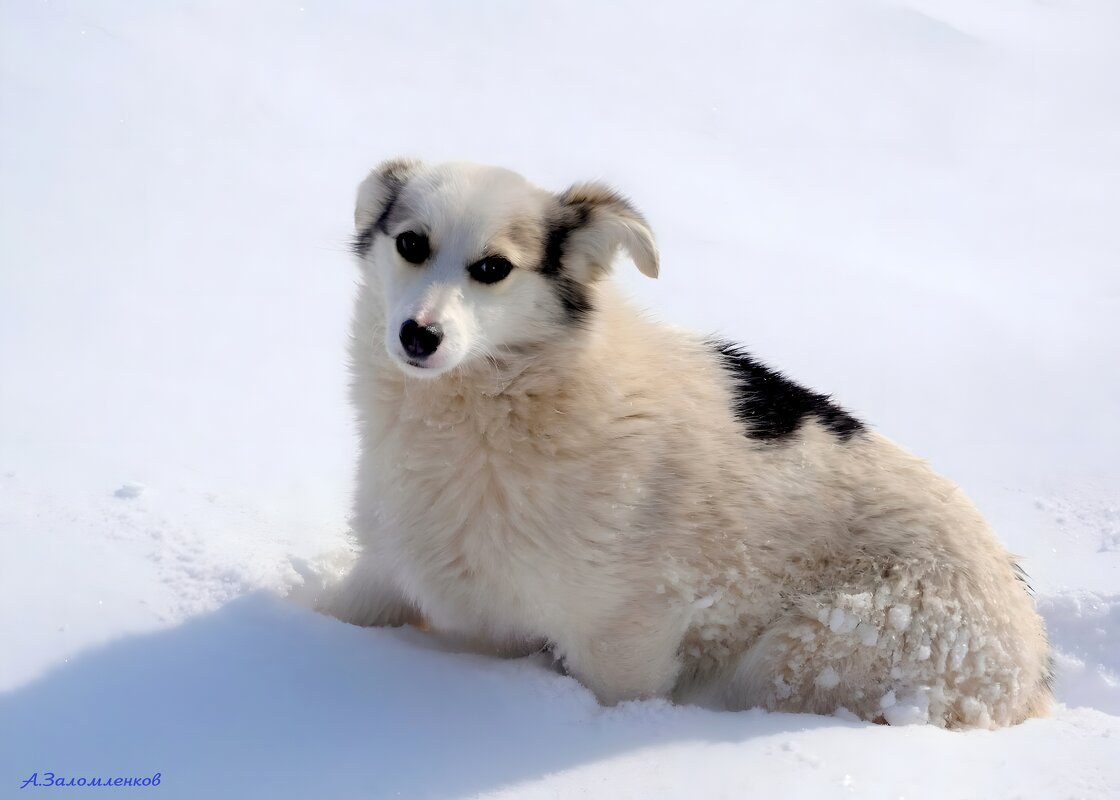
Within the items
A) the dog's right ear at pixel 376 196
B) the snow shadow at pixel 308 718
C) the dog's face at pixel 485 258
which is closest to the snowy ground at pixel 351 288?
the snow shadow at pixel 308 718

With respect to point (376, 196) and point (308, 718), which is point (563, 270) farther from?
point (308, 718)

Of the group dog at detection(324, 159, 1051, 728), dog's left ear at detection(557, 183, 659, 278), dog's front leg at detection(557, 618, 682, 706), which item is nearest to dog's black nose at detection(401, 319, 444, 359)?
dog at detection(324, 159, 1051, 728)

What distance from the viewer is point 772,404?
3.67 m

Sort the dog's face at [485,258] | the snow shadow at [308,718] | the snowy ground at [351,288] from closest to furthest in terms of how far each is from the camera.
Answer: the snow shadow at [308,718]
the snowy ground at [351,288]
the dog's face at [485,258]

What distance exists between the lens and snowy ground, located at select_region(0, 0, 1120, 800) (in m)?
2.78

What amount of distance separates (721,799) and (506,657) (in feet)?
3.83

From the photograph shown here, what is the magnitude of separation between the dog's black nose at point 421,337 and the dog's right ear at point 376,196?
82 centimetres

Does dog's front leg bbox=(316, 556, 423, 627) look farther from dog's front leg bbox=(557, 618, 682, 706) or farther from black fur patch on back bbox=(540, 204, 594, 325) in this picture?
black fur patch on back bbox=(540, 204, 594, 325)

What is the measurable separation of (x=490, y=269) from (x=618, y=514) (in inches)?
37.4

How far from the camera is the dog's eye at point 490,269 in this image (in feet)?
10.4

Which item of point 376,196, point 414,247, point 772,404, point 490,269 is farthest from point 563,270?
point 772,404

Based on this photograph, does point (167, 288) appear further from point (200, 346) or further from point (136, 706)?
point (136, 706)

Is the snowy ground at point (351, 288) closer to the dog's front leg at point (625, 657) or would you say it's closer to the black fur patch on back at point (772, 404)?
the dog's front leg at point (625, 657)

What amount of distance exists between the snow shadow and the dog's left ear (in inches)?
59.3
